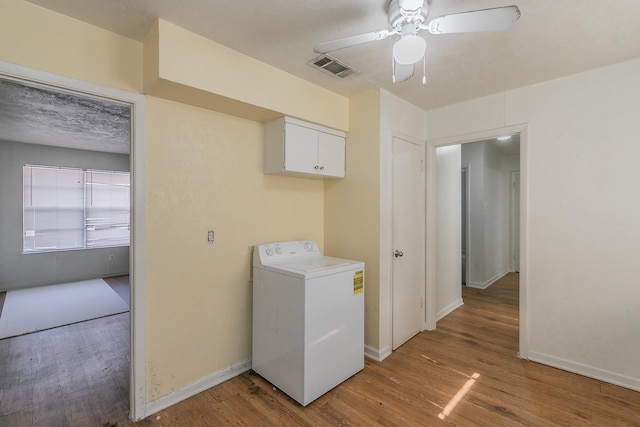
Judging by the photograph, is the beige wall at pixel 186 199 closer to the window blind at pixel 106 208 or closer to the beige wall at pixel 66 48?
the beige wall at pixel 66 48

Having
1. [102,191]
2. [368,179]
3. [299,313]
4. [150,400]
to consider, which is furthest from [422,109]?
[102,191]

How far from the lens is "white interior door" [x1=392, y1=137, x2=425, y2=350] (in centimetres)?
288

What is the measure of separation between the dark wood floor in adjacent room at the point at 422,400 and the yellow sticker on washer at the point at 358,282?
2.30ft

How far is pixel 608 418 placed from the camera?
189 centimetres

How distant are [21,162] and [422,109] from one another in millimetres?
6475

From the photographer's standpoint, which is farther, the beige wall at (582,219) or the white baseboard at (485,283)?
the white baseboard at (485,283)

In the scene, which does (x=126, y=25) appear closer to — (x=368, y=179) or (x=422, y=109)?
(x=368, y=179)

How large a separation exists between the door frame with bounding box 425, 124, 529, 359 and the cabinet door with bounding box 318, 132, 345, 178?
1100 mm

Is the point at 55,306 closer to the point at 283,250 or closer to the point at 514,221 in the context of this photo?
the point at 283,250

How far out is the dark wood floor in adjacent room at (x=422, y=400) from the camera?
6.20 ft

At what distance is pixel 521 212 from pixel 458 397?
1.69 m

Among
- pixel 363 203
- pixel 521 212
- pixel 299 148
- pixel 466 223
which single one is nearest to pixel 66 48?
pixel 299 148

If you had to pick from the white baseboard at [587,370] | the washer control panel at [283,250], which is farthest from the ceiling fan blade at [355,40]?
the white baseboard at [587,370]

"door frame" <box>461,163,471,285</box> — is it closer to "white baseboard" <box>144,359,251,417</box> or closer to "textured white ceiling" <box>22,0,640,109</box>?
"textured white ceiling" <box>22,0,640,109</box>
